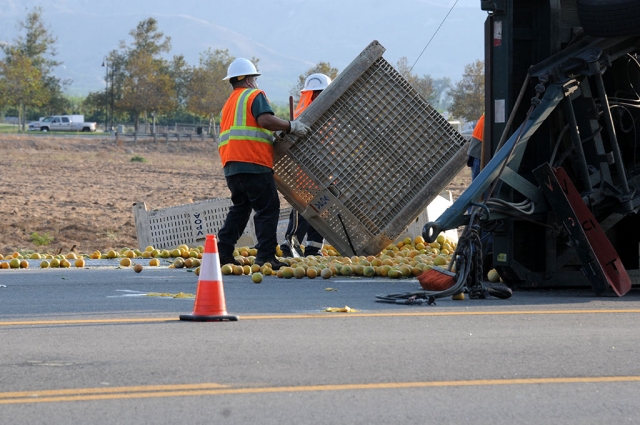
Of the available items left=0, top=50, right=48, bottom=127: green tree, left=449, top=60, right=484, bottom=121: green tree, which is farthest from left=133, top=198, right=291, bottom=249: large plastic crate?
left=0, top=50, right=48, bottom=127: green tree

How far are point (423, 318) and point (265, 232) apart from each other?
3644 millimetres

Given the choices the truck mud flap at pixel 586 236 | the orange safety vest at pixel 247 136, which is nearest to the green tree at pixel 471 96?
the orange safety vest at pixel 247 136

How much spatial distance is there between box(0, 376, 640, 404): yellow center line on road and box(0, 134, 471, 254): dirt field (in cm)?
942

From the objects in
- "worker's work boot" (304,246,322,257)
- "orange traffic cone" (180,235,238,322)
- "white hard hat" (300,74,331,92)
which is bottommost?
"orange traffic cone" (180,235,238,322)

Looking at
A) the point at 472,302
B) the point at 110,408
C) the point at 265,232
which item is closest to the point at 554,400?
the point at 110,408

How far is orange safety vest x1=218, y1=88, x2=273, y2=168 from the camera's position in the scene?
35.3 feet

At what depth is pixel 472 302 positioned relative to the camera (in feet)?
27.8

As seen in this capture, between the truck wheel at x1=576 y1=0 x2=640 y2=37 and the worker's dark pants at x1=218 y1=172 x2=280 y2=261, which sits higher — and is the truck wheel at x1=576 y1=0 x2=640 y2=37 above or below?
above

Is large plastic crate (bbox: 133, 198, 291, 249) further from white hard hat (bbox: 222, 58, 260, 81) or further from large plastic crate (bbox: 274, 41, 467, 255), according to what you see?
white hard hat (bbox: 222, 58, 260, 81)

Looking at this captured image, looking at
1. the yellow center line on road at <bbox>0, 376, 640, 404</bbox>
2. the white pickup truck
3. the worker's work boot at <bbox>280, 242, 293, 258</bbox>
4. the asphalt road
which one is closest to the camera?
the asphalt road

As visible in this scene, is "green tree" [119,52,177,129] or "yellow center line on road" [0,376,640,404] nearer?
"yellow center line on road" [0,376,640,404]

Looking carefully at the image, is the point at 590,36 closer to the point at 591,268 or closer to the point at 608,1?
the point at 608,1

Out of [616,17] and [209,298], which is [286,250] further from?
[616,17]

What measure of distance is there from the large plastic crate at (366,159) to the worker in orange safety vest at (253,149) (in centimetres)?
40
